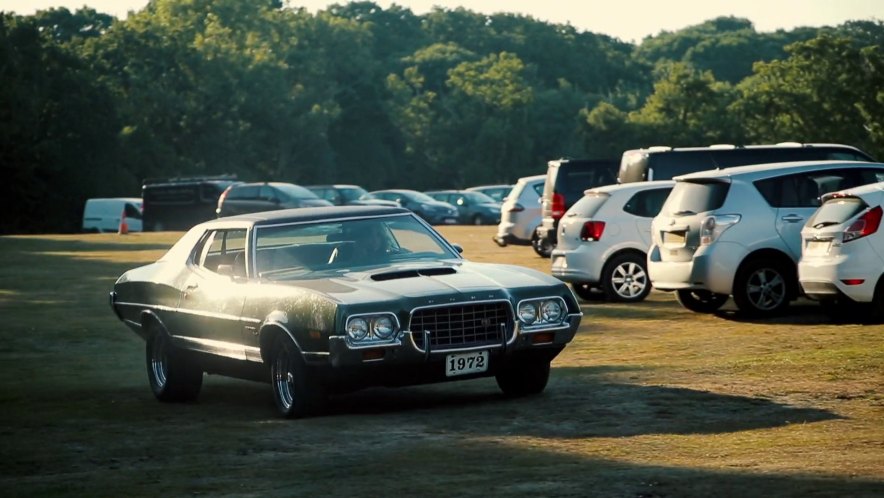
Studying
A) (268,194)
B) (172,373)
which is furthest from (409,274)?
(268,194)

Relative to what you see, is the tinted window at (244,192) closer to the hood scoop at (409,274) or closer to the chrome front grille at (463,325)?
the hood scoop at (409,274)

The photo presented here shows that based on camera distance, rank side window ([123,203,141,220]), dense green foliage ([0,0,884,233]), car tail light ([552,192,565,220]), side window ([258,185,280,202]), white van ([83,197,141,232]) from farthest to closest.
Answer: dense green foliage ([0,0,884,233])
white van ([83,197,141,232])
side window ([123,203,141,220])
side window ([258,185,280,202])
car tail light ([552,192,565,220])

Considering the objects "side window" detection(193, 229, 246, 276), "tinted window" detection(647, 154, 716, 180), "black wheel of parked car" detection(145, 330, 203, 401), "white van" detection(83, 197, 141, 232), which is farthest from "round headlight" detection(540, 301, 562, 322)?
"white van" detection(83, 197, 141, 232)

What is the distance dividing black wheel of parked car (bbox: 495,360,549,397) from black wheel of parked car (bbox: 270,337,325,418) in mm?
1503

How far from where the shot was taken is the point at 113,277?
1310 inches

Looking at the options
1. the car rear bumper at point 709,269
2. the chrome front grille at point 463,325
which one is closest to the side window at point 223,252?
the chrome front grille at point 463,325

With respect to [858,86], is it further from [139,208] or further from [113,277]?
[113,277]

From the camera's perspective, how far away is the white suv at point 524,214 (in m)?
38.9

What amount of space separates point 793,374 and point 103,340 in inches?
370

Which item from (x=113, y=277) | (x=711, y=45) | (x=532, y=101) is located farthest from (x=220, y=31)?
(x=113, y=277)

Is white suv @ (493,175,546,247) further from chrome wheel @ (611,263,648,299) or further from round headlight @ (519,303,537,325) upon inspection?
round headlight @ (519,303,537,325)

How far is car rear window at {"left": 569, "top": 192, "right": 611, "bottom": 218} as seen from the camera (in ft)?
78.6

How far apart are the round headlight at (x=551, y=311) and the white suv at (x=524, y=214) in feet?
84.4

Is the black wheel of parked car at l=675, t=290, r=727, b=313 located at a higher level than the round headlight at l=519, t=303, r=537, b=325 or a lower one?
lower
